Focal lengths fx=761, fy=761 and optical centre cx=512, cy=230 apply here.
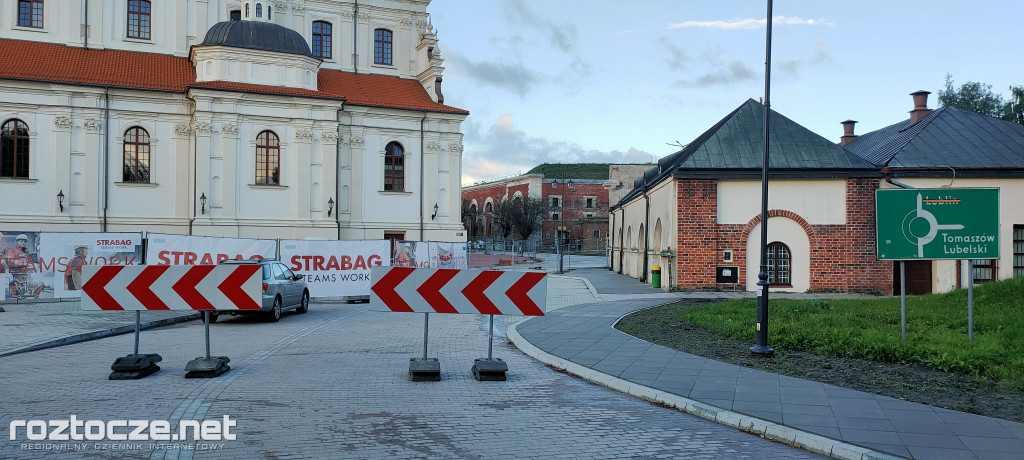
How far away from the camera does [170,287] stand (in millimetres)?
10680

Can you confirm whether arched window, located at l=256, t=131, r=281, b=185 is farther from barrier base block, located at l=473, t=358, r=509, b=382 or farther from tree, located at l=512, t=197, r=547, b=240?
tree, located at l=512, t=197, r=547, b=240

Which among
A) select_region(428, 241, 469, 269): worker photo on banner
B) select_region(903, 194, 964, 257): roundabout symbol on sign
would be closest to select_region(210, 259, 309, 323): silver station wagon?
select_region(428, 241, 469, 269): worker photo on banner

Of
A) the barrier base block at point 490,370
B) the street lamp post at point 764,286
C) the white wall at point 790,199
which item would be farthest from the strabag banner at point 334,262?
the street lamp post at point 764,286

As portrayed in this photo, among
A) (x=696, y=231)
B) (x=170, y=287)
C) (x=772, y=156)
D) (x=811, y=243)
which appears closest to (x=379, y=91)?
(x=696, y=231)

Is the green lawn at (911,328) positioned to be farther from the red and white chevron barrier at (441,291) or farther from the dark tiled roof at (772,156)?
the dark tiled roof at (772,156)

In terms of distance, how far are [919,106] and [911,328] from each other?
2581 centimetres

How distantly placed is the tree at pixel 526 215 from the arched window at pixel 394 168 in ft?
162

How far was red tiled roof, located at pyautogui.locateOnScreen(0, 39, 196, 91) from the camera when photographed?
116 ft

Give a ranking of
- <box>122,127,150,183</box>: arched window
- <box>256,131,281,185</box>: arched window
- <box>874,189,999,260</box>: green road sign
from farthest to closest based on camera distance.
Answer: <box>256,131,281,185</box>: arched window
<box>122,127,150,183</box>: arched window
<box>874,189,999,260</box>: green road sign

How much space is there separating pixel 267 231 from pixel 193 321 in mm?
18164

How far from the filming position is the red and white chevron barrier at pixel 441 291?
35.3 feet

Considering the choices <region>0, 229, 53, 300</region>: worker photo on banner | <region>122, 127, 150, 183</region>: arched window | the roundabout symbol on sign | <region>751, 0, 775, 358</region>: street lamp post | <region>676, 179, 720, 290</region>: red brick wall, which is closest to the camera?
<region>751, 0, 775, 358</region>: street lamp post

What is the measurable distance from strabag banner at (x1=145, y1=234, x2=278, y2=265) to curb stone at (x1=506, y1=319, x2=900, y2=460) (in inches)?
597

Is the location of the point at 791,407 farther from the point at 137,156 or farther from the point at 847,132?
the point at 847,132
